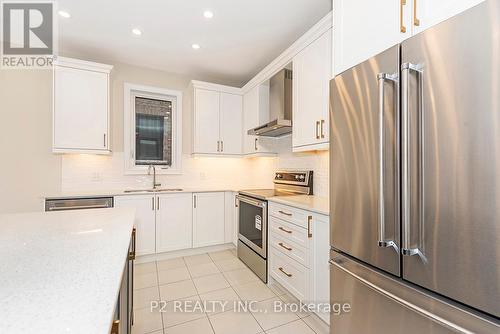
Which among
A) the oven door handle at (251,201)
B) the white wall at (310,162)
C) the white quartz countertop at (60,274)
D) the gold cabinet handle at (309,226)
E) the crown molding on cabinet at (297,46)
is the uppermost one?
the crown molding on cabinet at (297,46)

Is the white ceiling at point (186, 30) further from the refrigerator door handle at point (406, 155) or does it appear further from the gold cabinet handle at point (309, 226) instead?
the gold cabinet handle at point (309, 226)

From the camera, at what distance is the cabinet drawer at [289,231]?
6.14 feet

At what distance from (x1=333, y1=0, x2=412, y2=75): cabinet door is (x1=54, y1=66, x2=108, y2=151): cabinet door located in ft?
9.14

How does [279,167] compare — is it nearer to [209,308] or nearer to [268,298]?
[268,298]

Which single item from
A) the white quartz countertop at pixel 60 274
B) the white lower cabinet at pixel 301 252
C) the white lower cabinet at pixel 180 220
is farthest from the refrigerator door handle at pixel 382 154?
the white lower cabinet at pixel 180 220

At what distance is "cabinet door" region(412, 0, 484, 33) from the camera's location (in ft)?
2.87

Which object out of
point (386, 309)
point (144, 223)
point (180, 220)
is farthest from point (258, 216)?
point (386, 309)

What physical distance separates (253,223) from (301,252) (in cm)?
87

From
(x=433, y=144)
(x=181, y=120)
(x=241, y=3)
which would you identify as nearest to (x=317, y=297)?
(x=433, y=144)

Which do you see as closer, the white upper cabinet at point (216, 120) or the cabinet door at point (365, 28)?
the cabinet door at point (365, 28)

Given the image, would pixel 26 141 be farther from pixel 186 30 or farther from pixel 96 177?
pixel 186 30

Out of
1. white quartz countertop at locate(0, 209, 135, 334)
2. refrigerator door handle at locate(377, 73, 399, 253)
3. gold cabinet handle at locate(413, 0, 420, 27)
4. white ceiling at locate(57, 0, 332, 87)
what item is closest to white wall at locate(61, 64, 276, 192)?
white ceiling at locate(57, 0, 332, 87)

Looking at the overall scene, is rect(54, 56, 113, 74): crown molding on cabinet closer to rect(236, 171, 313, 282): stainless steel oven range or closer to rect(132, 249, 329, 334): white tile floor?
rect(236, 171, 313, 282): stainless steel oven range

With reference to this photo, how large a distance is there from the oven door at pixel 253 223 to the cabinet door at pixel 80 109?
191cm
